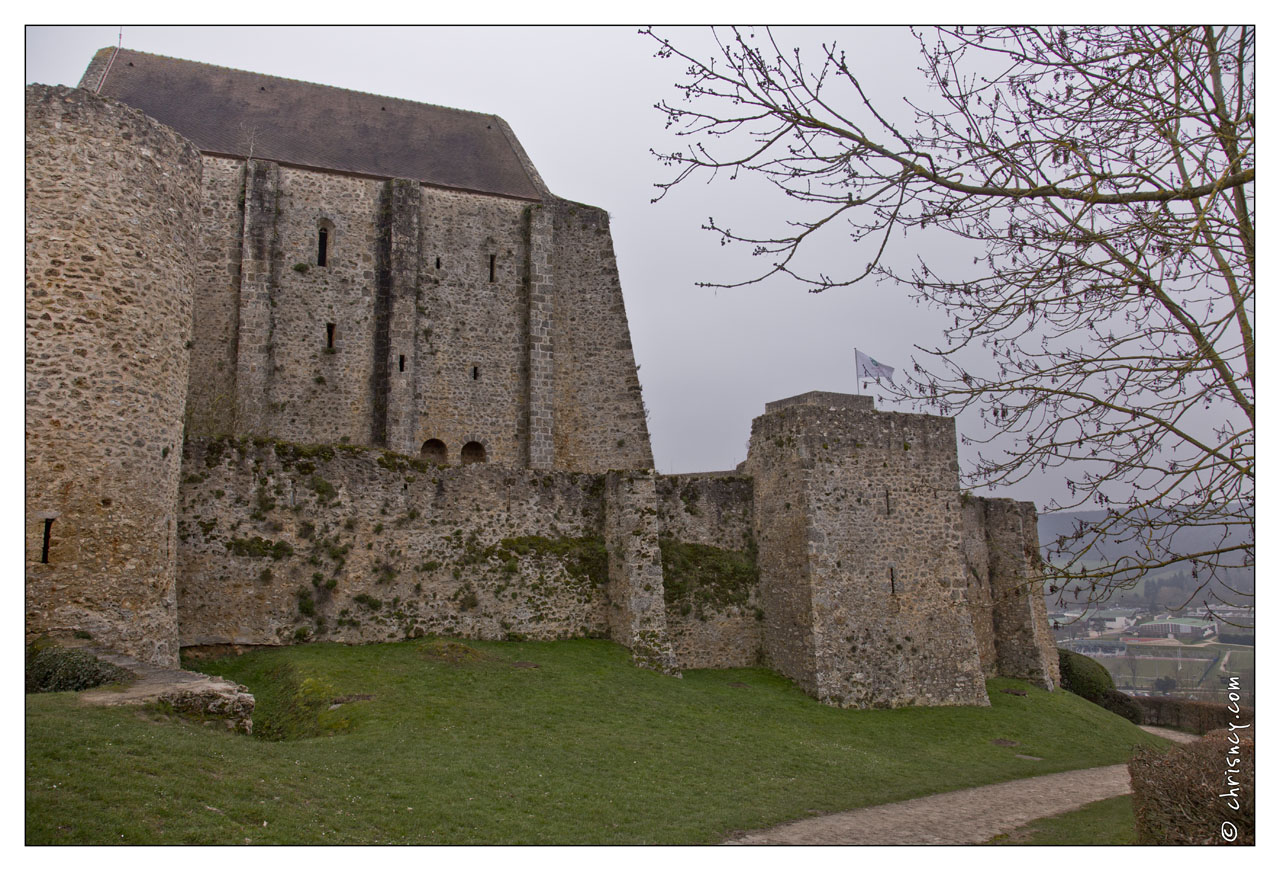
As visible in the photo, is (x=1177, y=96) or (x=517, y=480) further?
(x=517, y=480)

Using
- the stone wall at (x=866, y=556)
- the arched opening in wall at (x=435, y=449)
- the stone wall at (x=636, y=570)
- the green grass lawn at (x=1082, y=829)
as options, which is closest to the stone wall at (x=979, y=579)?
the stone wall at (x=866, y=556)

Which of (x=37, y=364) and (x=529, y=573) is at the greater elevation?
(x=37, y=364)

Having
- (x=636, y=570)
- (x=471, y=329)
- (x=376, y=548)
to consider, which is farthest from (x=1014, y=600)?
(x=376, y=548)

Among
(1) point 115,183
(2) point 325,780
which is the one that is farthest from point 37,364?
(2) point 325,780

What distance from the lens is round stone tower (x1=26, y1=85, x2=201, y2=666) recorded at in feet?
36.0

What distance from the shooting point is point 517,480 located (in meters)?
18.7

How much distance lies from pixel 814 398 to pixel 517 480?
40.6 ft

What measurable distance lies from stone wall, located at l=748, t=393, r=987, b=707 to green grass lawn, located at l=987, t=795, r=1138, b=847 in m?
6.28

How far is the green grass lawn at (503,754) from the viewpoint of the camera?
7383 millimetres

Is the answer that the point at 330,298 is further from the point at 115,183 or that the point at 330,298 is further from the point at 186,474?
the point at 115,183

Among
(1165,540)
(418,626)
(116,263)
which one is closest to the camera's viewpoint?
(1165,540)

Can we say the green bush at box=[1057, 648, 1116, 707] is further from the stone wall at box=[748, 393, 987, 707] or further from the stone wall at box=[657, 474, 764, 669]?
the stone wall at box=[657, 474, 764, 669]

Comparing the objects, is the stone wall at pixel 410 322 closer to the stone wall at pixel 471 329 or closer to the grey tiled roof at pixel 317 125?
the stone wall at pixel 471 329

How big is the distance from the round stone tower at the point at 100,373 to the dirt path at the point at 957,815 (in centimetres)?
861
